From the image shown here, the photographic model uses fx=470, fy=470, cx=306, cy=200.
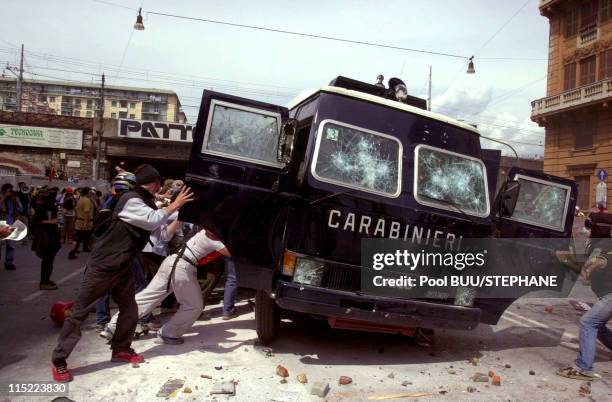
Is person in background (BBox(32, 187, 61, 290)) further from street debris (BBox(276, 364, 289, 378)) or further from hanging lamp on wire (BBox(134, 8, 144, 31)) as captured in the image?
hanging lamp on wire (BBox(134, 8, 144, 31))

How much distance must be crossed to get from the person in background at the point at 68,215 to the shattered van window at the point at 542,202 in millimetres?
11991

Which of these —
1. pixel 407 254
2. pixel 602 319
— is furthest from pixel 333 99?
pixel 602 319

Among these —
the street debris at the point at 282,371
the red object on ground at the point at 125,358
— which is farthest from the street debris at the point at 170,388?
the street debris at the point at 282,371

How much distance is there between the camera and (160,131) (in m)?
29.7

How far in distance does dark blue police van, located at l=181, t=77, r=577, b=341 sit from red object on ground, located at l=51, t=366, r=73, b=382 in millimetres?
1648

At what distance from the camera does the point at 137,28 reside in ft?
46.0

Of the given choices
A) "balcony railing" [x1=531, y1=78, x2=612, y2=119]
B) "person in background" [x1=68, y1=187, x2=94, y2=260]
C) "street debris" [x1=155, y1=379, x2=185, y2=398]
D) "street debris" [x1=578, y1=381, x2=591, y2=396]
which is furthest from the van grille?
"balcony railing" [x1=531, y1=78, x2=612, y2=119]

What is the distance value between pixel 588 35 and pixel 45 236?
28.4 meters

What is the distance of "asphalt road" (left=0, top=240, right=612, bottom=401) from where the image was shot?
3994mm

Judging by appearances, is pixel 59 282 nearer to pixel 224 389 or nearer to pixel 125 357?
pixel 125 357

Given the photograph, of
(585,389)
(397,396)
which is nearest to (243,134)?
(397,396)

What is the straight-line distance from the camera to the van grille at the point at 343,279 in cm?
435

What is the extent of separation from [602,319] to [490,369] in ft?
4.04

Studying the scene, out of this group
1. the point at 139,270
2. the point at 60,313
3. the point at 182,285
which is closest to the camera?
the point at 182,285
